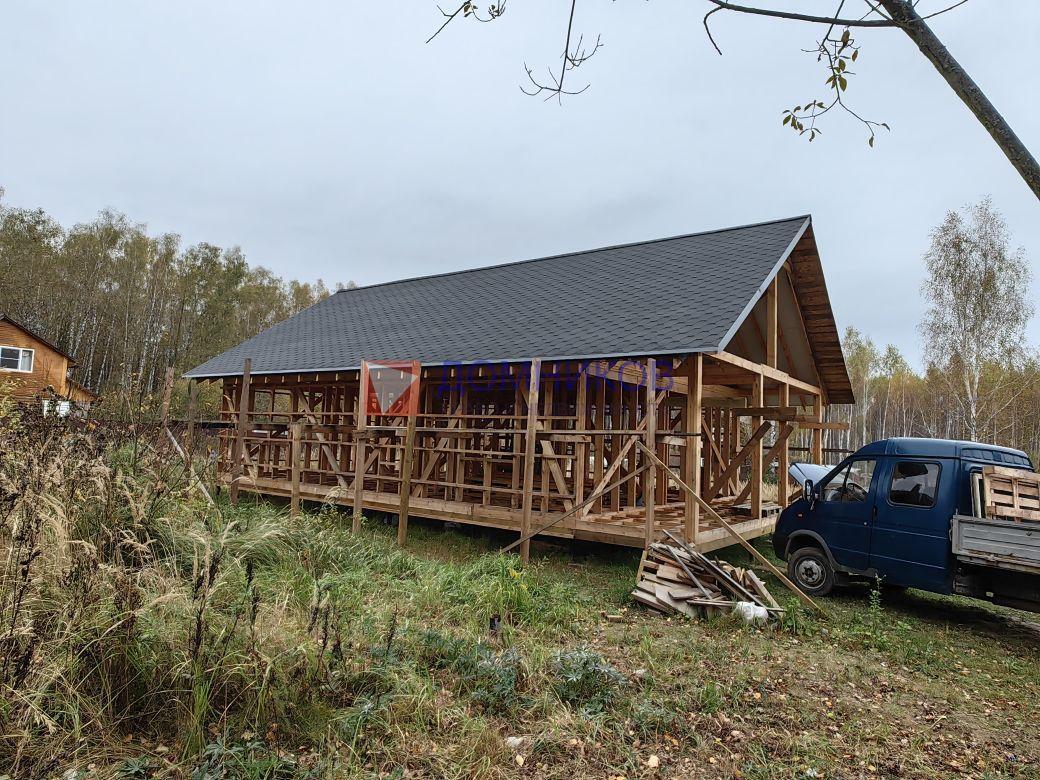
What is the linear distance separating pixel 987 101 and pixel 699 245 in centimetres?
1047

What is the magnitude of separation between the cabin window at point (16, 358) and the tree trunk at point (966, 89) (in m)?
35.5

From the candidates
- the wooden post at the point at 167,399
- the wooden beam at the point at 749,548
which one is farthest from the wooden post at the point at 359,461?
the wooden beam at the point at 749,548

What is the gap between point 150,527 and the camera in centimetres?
445

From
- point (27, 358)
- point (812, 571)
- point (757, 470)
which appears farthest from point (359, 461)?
point (27, 358)

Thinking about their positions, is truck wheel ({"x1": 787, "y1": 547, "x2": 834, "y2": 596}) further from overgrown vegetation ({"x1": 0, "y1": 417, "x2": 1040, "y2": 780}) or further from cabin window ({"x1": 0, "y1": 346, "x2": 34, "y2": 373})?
cabin window ({"x1": 0, "y1": 346, "x2": 34, "y2": 373})

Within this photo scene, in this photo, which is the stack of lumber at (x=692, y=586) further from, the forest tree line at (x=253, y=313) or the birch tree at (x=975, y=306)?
the birch tree at (x=975, y=306)

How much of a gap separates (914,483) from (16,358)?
116ft

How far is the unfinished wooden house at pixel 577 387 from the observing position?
8320 millimetres

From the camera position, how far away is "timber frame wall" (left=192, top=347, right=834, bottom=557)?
27.0 ft

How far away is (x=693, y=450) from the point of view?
26.7 feet

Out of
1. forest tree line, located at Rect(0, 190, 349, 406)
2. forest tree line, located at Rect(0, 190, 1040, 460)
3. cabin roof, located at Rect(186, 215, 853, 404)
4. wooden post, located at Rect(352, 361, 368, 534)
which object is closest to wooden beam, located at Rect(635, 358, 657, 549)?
cabin roof, located at Rect(186, 215, 853, 404)

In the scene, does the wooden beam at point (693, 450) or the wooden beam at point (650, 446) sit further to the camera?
the wooden beam at point (693, 450)

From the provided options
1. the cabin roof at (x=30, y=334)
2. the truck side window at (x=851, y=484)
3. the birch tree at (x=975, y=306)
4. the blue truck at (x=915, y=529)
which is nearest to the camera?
the blue truck at (x=915, y=529)

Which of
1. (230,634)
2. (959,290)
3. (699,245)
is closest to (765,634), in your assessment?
(230,634)
